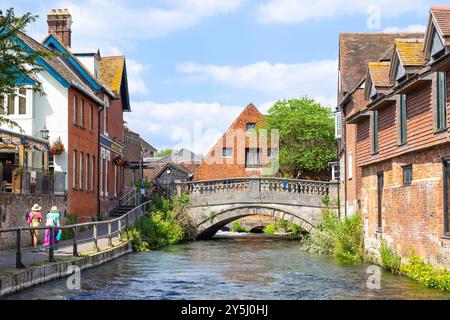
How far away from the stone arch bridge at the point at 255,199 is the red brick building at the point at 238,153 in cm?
1620

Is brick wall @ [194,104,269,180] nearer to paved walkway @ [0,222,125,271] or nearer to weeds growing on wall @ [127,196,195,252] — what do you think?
weeds growing on wall @ [127,196,195,252]

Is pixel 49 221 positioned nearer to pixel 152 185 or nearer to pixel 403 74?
pixel 403 74

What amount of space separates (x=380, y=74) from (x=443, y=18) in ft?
21.2

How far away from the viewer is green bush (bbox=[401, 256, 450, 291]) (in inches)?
632

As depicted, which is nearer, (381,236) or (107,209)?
(381,236)

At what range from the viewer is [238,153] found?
54625 millimetres

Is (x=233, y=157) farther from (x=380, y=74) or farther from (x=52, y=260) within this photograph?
(x=52, y=260)

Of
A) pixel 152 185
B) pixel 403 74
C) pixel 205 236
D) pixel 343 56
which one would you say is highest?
pixel 343 56

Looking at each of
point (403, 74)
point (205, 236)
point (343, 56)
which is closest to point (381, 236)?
point (403, 74)

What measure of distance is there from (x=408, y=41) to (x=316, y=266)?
7997 mm

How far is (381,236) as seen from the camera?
22500 mm

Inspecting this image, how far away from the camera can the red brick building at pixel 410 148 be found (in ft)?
55.1

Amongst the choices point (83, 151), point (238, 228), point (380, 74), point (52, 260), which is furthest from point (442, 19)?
point (238, 228)

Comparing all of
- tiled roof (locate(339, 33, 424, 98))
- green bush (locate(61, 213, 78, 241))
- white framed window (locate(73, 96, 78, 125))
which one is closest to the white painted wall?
white framed window (locate(73, 96, 78, 125))
